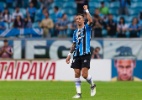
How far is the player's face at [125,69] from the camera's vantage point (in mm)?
25250

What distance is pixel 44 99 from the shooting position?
48.2ft

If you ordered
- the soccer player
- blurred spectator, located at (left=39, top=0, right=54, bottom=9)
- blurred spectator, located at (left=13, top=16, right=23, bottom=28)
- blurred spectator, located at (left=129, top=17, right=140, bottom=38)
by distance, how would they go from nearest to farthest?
the soccer player, blurred spectator, located at (left=129, top=17, right=140, bottom=38), blurred spectator, located at (left=13, top=16, right=23, bottom=28), blurred spectator, located at (left=39, top=0, right=54, bottom=9)

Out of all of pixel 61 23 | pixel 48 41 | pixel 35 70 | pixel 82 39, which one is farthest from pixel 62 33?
pixel 82 39

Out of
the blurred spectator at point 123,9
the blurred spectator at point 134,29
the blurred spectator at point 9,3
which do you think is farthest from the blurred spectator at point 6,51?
the blurred spectator at point 123,9

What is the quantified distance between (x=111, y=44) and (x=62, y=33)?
135 inches

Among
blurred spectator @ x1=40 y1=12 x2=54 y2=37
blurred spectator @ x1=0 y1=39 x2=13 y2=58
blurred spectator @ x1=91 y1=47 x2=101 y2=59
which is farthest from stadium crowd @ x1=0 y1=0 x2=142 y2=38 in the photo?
blurred spectator @ x1=0 y1=39 x2=13 y2=58

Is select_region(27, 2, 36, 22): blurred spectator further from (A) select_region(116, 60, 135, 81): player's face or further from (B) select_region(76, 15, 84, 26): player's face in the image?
(B) select_region(76, 15, 84, 26): player's face

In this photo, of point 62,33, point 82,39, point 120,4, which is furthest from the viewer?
point 120,4

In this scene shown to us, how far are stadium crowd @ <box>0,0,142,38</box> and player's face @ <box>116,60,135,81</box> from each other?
8.94 feet

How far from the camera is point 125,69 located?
25.3 meters

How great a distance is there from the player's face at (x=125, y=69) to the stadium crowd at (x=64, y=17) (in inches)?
107

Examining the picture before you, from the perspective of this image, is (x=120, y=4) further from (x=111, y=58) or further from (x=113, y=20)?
(x=111, y=58)

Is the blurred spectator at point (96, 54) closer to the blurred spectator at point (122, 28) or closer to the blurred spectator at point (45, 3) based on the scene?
the blurred spectator at point (122, 28)

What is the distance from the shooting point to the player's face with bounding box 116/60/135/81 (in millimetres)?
25250
